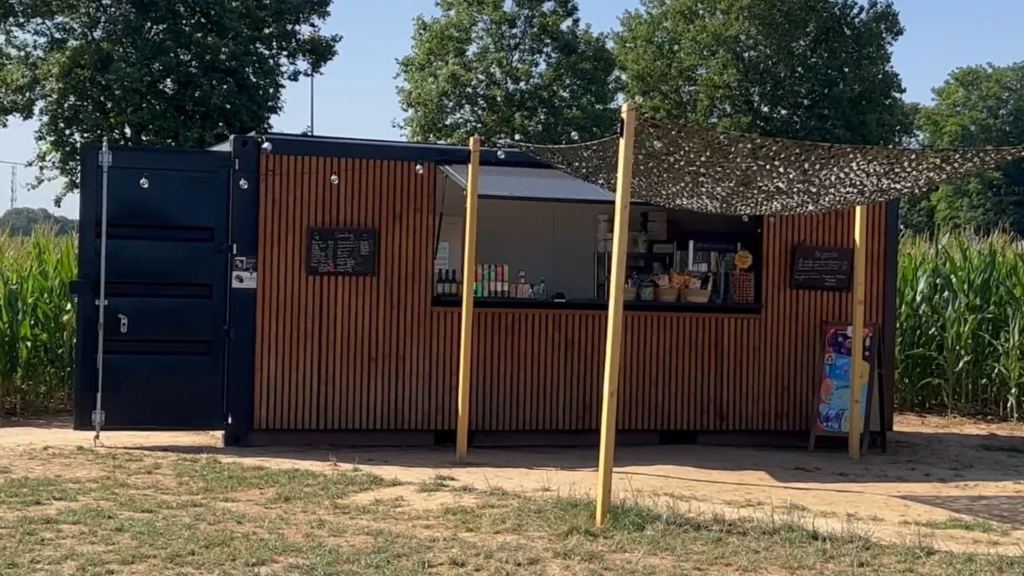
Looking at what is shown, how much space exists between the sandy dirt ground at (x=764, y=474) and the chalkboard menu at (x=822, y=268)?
1603mm

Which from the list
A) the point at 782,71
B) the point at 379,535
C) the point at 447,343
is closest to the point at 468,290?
the point at 447,343

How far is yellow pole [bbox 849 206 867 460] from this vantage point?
10.9 m

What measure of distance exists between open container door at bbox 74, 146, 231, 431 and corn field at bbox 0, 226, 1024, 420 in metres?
2.94

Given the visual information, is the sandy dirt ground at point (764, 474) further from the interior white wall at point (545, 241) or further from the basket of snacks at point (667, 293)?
the interior white wall at point (545, 241)

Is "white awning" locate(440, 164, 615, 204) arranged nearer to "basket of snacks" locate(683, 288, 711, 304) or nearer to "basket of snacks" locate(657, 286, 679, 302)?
"basket of snacks" locate(657, 286, 679, 302)

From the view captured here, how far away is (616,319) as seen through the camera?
24.7 ft

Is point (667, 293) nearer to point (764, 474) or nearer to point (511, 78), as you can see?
point (764, 474)

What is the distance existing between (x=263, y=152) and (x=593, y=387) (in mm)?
3651

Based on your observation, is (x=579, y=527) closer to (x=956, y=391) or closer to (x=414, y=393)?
(x=414, y=393)

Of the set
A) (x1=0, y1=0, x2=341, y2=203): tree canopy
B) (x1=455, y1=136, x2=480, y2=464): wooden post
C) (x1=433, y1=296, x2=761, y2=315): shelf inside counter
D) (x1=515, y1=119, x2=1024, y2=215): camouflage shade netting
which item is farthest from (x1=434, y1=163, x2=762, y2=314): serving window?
(x1=0, y1=0, x2=341, y2=203): tree canopy

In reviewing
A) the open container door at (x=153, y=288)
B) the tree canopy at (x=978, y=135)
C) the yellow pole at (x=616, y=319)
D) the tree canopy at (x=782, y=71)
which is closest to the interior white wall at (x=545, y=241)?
the open container door at (x=153, y=288)

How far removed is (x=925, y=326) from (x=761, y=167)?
7.68m

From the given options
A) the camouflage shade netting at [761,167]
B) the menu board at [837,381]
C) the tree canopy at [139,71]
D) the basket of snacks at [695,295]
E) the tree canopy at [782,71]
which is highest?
the tree canopy at [782,71]

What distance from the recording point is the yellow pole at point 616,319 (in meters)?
7.41
